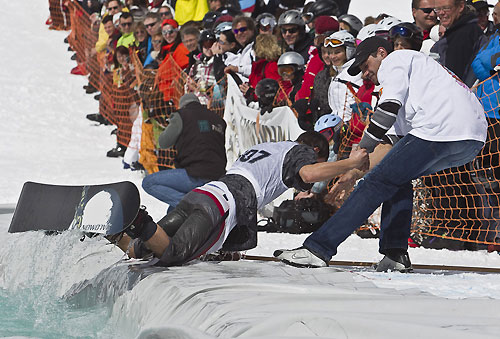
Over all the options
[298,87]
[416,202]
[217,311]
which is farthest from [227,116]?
[217,311]

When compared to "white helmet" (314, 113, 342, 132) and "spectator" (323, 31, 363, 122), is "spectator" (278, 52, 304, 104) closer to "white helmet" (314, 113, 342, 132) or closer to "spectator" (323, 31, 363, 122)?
"spectator" (323, 31, 363, 122)

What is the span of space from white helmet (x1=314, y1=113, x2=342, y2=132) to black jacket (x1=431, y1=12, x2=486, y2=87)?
3.57 feet

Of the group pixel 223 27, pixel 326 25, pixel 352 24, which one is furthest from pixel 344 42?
pixel 223 27

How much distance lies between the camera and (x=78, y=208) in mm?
4246

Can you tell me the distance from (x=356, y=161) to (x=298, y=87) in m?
3.93

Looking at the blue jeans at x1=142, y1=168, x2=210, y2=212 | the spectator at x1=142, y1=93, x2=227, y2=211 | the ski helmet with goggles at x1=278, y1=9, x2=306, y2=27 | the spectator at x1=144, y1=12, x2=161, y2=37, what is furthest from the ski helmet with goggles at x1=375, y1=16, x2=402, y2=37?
the spectator at x1=144, y1=12, x2=161, y2=37

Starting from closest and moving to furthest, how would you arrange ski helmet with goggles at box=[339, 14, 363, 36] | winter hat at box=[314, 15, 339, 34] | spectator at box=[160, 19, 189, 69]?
winter hat at box=[314, 15, 339, 34]
ski helmet with goggles at box=[339, 14, 363, 36]
spectator at box=[160, 19, 189, 69]

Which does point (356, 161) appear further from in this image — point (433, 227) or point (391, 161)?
point (433, 227)

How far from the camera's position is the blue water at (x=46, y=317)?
377 centimetres

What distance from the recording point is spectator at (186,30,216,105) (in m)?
9.95

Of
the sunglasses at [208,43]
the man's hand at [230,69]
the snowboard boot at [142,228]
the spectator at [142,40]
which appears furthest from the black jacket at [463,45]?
the spectator at [142,40]

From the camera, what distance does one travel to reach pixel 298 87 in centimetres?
816

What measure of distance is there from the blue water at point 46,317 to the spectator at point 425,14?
178 inches

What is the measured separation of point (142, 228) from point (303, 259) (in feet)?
3.06
